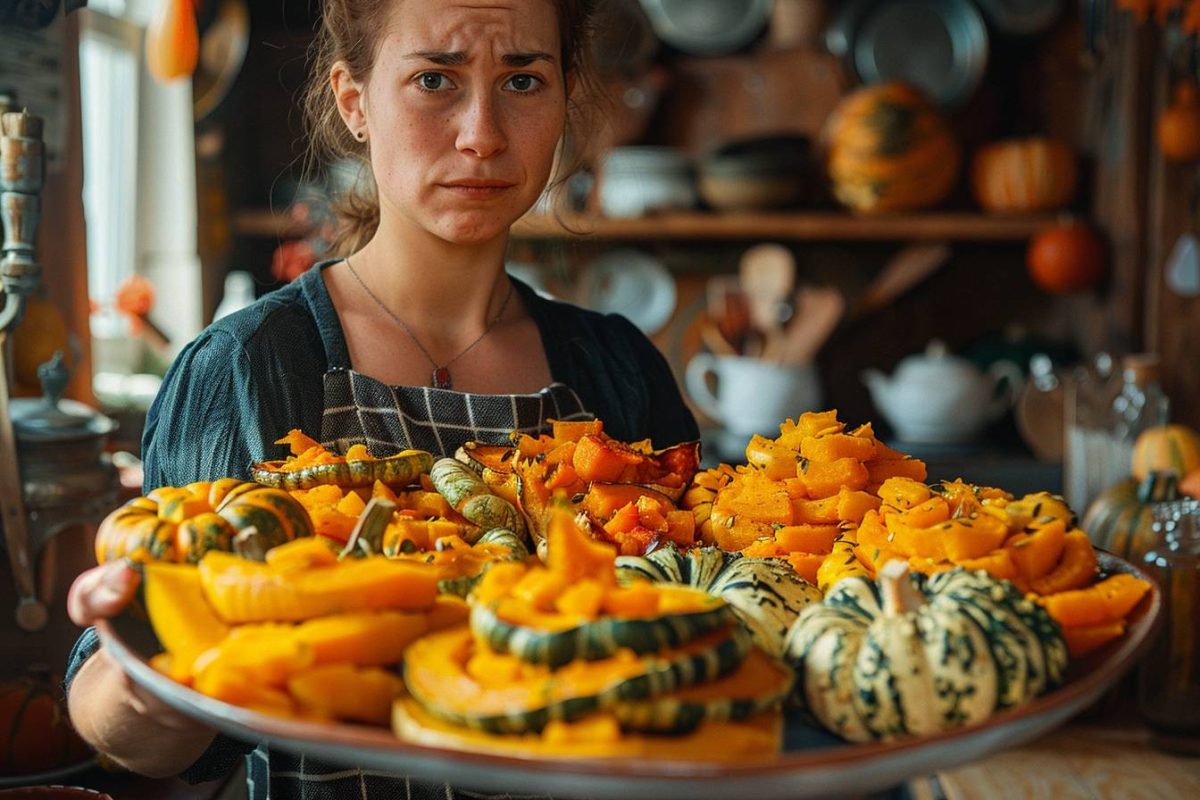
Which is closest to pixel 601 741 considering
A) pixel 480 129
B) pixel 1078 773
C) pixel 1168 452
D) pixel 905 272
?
pixel 480 129

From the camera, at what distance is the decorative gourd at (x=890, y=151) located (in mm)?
3527

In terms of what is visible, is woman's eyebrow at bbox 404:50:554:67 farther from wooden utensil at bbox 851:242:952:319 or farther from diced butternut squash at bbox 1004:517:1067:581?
wooden utensil at bbox 851:242:952:319

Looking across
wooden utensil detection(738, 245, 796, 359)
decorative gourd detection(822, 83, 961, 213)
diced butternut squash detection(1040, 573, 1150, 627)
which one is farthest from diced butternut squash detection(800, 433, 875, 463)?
wooden utensil detection(738, 245, 796, 359)

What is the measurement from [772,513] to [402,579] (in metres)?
0.44

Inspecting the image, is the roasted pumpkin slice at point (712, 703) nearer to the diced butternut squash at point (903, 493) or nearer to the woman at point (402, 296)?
the diced butternut squash at point (903, 493)

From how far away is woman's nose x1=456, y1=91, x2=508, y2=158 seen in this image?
1.37m

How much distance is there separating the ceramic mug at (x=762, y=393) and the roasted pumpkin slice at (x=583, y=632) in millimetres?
2826

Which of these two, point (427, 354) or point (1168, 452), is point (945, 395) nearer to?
point (1168, 452)

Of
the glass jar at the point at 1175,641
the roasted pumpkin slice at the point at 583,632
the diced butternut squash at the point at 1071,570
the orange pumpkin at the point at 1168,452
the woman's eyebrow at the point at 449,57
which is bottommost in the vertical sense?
the glass jar at the point at 1175,641

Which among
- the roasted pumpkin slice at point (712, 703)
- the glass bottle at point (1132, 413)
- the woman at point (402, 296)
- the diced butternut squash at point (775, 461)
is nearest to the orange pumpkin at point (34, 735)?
the woman at point (402, 296)

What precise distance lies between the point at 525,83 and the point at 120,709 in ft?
2.72

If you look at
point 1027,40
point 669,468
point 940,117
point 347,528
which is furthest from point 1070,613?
point 1027,40

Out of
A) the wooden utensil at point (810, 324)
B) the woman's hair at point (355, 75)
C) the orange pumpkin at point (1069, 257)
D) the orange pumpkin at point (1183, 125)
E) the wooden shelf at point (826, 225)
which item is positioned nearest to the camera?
the woman's hair at point (355, 75)

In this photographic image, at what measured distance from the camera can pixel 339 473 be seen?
1173mm
